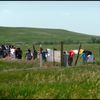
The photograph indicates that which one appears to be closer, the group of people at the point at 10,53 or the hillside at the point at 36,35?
the group of people at the point at 10,53

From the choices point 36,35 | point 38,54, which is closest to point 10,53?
point 38,54

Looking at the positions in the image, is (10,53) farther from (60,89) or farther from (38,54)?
(60,89)

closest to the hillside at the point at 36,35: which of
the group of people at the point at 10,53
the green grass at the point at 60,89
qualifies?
the group of people at the point at 10,53

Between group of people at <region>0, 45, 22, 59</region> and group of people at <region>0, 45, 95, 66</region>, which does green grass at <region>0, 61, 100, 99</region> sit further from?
group of people at <region>0, 45, 22, 59</region>

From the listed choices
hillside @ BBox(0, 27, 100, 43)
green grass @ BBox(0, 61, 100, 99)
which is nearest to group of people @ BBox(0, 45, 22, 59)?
green grass @ BBox(0, 61, 100, 99)

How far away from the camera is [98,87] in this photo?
51.4 ft

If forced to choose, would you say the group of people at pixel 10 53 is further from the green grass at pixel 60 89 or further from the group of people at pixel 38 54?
the green grass at pixel 60 89

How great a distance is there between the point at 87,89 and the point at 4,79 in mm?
5821

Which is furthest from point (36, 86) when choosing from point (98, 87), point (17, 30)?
point (17, 30)

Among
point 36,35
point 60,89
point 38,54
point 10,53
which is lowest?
point 36,35

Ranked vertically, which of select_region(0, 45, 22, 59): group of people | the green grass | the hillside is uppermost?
the green grass

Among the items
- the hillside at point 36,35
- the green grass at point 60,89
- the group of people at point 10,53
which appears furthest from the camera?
the hillside at point 36,35

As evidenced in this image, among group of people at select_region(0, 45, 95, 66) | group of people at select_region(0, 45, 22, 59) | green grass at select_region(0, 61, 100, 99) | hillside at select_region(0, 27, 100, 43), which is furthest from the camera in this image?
hillside at select_region(0, 27, 100, 43)

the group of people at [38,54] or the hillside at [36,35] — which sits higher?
the group of people at [38,54]
